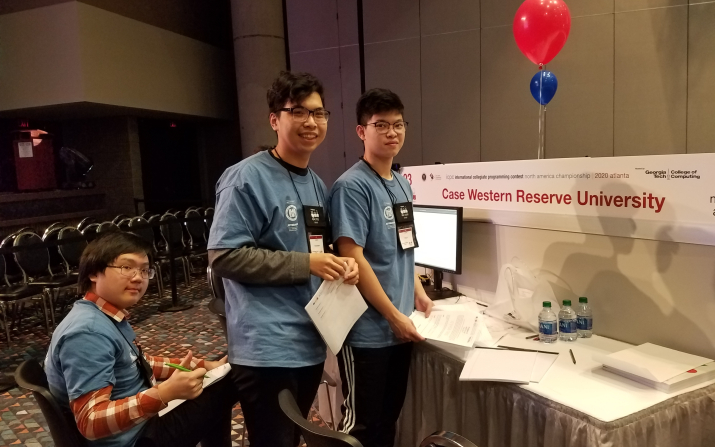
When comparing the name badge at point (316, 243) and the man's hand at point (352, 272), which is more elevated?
the name badge at point (316, 243)

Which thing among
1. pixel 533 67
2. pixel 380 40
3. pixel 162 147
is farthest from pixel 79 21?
pixel 533 67

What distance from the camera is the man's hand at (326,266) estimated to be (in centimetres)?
127

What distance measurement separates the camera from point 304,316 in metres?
1.30

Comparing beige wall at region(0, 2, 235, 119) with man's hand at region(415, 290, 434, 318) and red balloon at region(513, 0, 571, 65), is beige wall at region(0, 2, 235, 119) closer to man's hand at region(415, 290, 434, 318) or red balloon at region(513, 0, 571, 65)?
red balloon at region(513, 0, 571, 65)

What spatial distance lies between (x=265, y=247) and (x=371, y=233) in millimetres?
337

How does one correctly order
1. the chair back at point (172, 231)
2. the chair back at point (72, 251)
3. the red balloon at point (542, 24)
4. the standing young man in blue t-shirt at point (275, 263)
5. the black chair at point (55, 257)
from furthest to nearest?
the chair back at point (172, 231) → the black chair at point (55, 257) → the chair back at point (72, 251) → the red balloon at point (542, 24) → the standing young man in blue t-shirt at point (275, 263)

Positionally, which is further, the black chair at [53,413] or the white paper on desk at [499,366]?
the white paper on desk at [499,366]

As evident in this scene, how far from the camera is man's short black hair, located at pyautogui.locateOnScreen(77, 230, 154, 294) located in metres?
1.27

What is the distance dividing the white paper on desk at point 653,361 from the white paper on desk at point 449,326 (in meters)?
0.40

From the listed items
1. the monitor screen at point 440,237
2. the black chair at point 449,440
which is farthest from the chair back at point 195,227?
the black chair at point 449,440

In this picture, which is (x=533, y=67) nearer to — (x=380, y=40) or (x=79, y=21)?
(x=380, y=40)

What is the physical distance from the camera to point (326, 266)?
1.28 metres

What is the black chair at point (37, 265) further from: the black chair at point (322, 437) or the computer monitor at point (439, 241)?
the black chair at point (322, 437)

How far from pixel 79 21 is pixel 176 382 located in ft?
19.8
